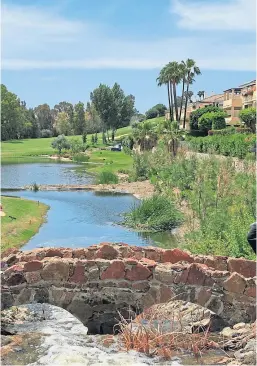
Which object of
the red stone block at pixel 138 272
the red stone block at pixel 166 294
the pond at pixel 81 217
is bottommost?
the pond at pixel 81 217

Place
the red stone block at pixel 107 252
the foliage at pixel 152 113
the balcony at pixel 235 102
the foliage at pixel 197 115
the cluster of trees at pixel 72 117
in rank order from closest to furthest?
the red stone block at pixel 107 252 → the foliage at pixel 197 115 → the balcony at pixel 235 102 → the cluster of trees at pixel 72 117 → the foliage at pixel 152 113

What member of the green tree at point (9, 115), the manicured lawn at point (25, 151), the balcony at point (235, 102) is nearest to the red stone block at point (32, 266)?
the manicured lawn at point (25, 151)

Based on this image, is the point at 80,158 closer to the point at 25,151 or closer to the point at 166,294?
the point at 25,151

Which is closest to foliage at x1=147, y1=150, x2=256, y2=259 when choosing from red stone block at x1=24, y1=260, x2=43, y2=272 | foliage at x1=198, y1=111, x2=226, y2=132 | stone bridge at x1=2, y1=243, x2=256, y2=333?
stone bridge at x1=2, y1=243, x2=256, y2=333

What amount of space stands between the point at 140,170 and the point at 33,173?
46.7ft

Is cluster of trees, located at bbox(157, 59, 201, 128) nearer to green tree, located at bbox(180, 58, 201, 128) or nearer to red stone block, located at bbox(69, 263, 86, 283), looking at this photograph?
green tree, located at bbox(180, 58, 201, 128)

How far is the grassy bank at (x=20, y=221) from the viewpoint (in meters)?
24.8

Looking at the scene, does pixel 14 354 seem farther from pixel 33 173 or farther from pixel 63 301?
pixel 33 173

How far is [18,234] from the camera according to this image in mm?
26109

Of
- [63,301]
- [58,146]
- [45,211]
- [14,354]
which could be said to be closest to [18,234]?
[45,211]

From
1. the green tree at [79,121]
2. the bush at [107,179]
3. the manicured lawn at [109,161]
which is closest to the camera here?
the bush at [107,179]

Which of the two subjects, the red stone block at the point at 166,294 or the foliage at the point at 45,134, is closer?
the red stone block at the point at 166,294

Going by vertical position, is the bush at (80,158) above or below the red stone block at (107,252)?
below

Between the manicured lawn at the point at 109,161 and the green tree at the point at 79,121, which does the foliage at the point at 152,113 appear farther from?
the manicured lawn at the point at 109,161
